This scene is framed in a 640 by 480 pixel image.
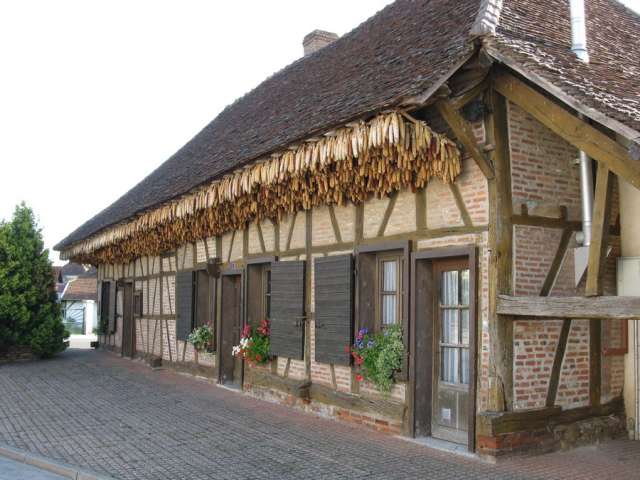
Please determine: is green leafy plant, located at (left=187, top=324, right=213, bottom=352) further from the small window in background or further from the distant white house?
the distant white house

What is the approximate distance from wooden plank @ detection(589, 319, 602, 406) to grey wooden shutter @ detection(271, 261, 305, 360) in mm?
3625

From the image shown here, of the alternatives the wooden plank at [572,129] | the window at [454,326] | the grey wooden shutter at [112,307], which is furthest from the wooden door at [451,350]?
the grey wooden shutter at [112,307]

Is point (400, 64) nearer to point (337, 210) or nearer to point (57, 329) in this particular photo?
point (337, 210)

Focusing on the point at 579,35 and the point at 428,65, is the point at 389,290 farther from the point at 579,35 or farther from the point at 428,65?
the point at 579,35

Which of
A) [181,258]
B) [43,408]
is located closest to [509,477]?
[43,408]

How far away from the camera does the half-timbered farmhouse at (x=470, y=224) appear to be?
19.0 ft

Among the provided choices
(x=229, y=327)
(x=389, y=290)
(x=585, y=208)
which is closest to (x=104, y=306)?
(x=229, y=327)

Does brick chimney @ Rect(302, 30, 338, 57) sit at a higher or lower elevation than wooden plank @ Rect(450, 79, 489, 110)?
higher

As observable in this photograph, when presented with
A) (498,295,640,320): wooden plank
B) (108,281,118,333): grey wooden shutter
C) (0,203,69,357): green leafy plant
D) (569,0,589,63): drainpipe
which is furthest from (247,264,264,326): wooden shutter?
(108,281,118,333): grey wooden shutter

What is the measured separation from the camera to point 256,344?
9781 mm

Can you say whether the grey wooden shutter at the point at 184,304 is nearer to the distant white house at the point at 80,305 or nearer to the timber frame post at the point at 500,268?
the timber frame post at the point at 500,268

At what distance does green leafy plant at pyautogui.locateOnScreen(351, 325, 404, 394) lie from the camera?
7.16 m

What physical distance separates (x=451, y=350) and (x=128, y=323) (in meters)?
12.1

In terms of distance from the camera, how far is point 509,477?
5531mm
